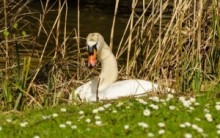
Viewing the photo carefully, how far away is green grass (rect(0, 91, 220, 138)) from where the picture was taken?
8.81 metres

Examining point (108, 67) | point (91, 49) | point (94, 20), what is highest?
point (91, 49)

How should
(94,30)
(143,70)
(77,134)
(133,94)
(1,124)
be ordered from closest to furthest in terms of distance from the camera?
(77,134) → (1,124) → (133,94) → (143,70) → (94,30)

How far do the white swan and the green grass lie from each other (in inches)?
37.3

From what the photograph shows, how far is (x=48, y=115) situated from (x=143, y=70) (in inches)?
148

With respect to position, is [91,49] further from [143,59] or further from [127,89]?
[143,59]

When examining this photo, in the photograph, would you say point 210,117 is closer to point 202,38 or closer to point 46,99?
point 46,99

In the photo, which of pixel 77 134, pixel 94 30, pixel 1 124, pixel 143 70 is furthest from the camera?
pixel 94 30

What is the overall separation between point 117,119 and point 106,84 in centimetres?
332

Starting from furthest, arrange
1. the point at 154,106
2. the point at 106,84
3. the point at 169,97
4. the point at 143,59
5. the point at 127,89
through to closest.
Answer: the point at 143,59 → the point at 106,84 → the point at 127,89 → the point at 169,97 → the point at 154,106

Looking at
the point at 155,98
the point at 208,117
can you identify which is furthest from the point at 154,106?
the point at 208,117

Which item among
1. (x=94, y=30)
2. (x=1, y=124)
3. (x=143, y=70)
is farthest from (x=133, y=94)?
(x=94, y=30)

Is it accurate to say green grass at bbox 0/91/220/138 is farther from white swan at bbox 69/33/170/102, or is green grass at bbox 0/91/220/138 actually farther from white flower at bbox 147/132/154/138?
white swan at bbox 69/33/170/102

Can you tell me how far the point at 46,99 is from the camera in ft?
38.4

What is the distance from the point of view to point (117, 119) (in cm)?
941
